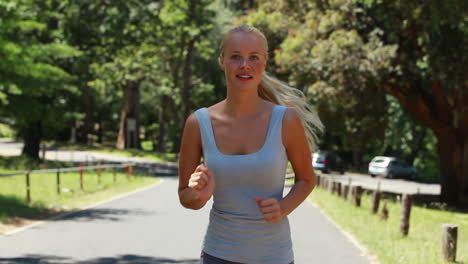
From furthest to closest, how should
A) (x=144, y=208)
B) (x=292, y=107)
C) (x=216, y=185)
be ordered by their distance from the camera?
(x=144, y=208) → (x=292, y=107) → (x=216, y=185)

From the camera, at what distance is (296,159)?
3574mm

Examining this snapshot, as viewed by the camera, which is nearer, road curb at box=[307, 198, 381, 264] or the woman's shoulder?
the woman's shoulder

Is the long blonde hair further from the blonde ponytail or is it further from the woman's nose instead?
the woman's nose

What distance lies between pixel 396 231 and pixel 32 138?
80.8 ft

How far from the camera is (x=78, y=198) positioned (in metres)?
20.1

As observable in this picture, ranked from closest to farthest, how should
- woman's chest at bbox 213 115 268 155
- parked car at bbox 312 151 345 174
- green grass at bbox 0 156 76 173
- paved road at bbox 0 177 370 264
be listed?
woman's chest at bbox 213 115 268 155
paved road at bbox 0 177 370 264
green grass at bbox 0 156 76 173
parked car at bbox 312 151 345 174

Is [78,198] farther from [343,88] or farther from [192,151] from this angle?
[192,151]

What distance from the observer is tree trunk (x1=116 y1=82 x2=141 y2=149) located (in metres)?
55.7

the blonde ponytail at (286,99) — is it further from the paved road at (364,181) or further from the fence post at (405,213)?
the paved road at (364,181)

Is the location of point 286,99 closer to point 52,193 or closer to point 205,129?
point 205,129

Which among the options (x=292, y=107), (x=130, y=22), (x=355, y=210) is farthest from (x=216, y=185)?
(x=130, y=22)

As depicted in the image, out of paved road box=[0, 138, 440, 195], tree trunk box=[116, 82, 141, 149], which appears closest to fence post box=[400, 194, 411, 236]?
paved road box=[0, 138, 440, 195]

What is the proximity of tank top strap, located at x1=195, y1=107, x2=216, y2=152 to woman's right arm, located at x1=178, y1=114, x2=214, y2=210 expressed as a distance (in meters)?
0.03

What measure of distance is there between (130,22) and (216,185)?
33211 millimetres
